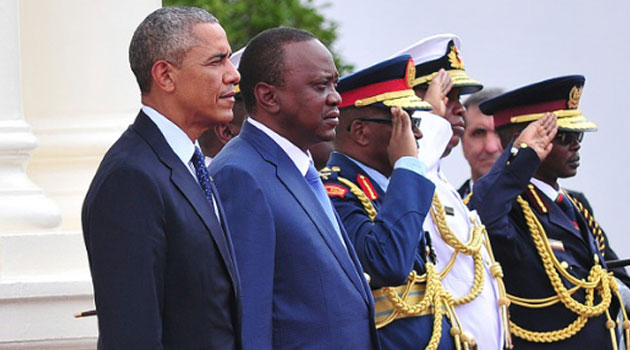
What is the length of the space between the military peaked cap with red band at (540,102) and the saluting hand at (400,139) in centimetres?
155

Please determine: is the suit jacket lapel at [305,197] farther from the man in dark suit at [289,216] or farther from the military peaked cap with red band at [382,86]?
the military peaked cap with red band at [382,86]

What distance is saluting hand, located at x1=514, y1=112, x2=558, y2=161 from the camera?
567 centimetres

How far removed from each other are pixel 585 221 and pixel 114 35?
2.26m

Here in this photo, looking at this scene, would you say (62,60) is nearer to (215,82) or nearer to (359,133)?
(359,133)

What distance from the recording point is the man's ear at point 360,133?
15.6ft

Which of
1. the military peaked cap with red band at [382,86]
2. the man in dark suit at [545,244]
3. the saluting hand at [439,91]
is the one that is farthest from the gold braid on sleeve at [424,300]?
the man in dark suit at [545,244]

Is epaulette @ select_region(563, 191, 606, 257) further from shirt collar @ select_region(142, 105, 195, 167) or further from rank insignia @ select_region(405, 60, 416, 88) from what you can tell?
shirt collar @ select_region(142, 105, 195, 167)

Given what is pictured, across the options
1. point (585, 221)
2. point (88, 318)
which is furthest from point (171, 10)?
point (585, 221)

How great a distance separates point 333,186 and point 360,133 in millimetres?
262

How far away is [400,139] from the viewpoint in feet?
15.0

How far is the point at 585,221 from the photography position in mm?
6008

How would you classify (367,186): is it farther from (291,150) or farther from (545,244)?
(545,244)

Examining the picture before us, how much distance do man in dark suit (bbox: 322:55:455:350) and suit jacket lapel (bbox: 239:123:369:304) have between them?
0.38m

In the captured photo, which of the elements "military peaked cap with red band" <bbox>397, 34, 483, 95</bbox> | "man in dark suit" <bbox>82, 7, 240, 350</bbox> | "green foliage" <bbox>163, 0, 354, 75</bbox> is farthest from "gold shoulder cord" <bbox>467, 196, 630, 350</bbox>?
"green foliage" <bbox>163, 0, 354, 75</bbox>
